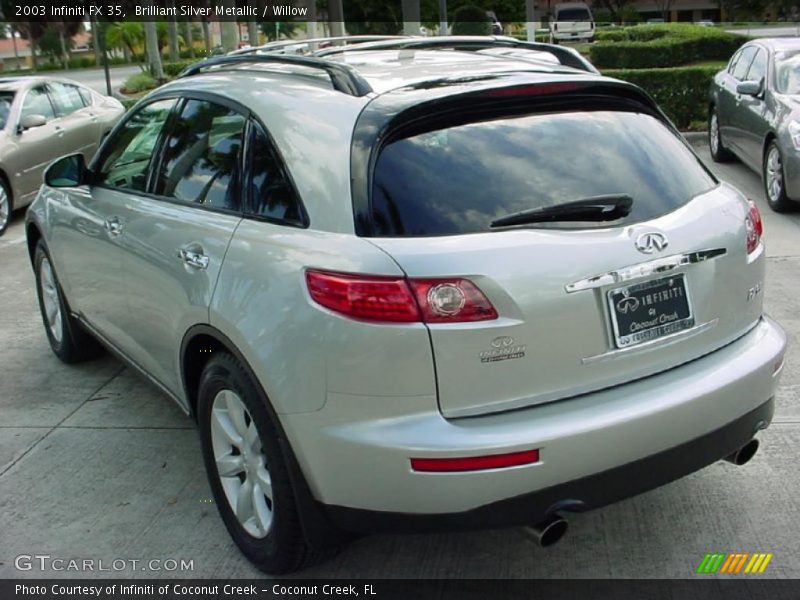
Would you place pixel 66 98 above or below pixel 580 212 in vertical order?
above

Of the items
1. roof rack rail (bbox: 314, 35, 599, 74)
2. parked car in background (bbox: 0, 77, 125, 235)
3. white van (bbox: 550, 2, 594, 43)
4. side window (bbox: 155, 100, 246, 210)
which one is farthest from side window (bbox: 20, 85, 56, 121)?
white van (bbox: 550, 2, 594, 43)

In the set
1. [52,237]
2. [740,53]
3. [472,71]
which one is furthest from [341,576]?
[740,53]

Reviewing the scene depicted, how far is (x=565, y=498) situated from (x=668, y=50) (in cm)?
1826

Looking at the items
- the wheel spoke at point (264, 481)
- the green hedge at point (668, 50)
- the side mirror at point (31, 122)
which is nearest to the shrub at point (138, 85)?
the green hedge at point (668, 50)

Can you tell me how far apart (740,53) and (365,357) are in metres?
9.48

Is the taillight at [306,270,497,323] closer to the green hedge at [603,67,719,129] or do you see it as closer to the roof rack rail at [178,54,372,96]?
the roof rack rail at [178,54,372,96]

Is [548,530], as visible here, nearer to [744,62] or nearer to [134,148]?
[134,148]

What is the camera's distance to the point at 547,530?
2842 mm

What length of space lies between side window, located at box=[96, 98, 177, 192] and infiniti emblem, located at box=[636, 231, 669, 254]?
7.18 ft

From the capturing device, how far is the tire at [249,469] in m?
3.03

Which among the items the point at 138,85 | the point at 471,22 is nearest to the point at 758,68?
the point at 138,85

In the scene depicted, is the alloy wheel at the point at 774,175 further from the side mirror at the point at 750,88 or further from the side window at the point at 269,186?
the side window at the point at 269,186

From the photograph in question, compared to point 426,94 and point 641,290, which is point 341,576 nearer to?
point 641,290

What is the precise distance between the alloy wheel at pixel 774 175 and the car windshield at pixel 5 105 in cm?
798
